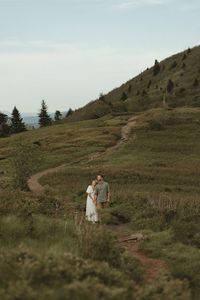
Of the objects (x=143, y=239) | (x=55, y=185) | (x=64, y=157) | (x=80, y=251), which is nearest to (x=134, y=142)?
(x=64, y=157)

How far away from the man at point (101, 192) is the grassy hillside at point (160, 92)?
109 metres

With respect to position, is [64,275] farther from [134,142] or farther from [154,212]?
[134,142]

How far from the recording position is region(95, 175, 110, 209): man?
79.5ft

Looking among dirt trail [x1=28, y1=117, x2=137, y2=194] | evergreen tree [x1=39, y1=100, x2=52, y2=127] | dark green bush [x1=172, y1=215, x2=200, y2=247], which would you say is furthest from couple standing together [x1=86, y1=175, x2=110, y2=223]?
evergreen tree [x1=39, y1=100, x2=52, y2=127]

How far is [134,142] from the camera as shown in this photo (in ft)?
264

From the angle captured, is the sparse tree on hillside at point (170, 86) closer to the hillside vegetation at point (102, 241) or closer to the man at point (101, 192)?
the hillside vegetation at point (102, 241)

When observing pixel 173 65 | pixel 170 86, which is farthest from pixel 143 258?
pixel 173 65

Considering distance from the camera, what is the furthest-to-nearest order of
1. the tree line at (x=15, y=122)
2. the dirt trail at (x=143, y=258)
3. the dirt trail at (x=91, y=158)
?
the tree line at (x=15, y=122) → the dirt trail at (x=91, y=158) → the dirt trail at (x=143, y=258)

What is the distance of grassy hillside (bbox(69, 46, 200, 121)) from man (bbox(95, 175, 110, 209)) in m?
109

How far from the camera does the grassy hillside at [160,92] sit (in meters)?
138

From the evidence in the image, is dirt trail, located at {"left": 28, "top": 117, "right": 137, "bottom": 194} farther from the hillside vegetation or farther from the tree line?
the tree line

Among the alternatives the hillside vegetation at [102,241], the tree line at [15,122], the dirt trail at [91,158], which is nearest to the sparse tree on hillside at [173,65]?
the tree line at [15,122]

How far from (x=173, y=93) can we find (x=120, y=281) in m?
142

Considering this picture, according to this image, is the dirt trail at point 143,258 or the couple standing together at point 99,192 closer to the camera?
the dirt trail at point 143,258
